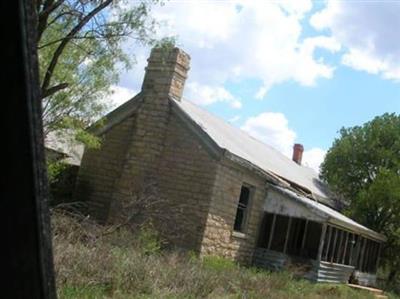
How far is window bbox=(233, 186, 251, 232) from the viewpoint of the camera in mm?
20547

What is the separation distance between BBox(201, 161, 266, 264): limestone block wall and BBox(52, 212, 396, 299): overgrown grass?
14.0 feet

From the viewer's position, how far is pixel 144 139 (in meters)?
20.4

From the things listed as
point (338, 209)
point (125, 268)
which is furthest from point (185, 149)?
point (338, 209)

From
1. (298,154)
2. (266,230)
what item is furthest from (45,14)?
(298,154)

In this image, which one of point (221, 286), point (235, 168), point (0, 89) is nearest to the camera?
point (0, 89)

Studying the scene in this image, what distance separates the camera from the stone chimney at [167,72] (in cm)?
2045

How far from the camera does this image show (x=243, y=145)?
24531mm

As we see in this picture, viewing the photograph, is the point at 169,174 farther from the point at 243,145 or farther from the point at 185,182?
the point at 243,145

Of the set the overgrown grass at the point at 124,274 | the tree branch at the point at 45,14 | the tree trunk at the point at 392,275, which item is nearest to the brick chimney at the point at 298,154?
the tree trunk at the point at 392,275

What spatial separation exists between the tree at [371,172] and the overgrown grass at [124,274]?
13.5 meters

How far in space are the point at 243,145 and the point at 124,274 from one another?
15266 millimetres

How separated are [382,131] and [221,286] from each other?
21055 millimetres

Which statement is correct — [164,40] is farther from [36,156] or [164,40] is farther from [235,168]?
[36,156]

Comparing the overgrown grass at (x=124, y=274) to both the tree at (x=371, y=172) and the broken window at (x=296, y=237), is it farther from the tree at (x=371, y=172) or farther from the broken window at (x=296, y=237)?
the tree at (x=371, y=172)
